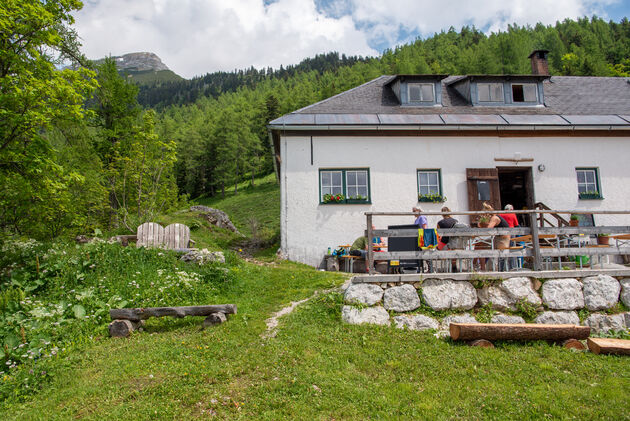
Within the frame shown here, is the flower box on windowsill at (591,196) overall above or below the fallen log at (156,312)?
above

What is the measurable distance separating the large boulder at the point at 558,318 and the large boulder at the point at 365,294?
2834 mm

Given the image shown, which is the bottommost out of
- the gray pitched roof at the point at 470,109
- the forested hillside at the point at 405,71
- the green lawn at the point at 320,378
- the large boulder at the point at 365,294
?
the green lawn at the point at 320,378

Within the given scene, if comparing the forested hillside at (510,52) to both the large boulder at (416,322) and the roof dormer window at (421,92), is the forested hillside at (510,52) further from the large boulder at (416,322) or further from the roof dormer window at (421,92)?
the large boulder at (416,322)

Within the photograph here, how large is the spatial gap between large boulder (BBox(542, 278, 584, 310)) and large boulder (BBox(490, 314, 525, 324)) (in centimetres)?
62

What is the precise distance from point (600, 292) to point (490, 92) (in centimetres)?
1122

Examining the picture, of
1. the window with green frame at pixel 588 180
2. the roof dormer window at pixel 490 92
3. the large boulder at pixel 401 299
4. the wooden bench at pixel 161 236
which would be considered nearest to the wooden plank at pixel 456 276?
the large boulder at pixel 401 299

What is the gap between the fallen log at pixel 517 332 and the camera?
6.31 m

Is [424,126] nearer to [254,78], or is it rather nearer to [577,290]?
[577,290]

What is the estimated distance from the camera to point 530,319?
288 inches

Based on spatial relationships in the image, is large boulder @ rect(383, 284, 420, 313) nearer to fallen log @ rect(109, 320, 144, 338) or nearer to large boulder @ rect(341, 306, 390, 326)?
large boulder @ rect(341, 306, 390, 326)

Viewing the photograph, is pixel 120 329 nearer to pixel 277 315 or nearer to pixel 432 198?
pixel 277 315

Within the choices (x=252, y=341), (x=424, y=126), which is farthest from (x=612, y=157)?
(x=252, y=341)

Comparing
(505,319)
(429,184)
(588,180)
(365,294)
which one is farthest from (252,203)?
(505,319)

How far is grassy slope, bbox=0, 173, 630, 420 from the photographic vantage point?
469 cm
